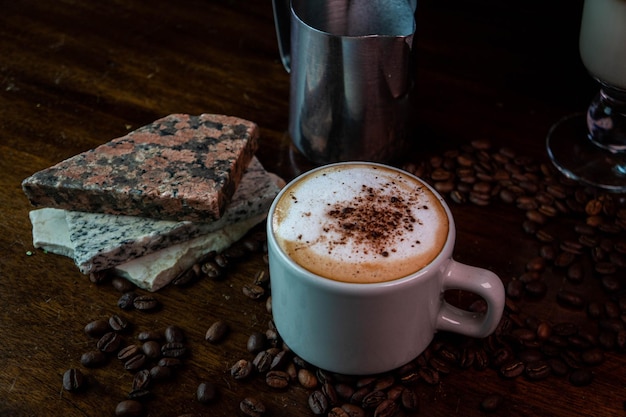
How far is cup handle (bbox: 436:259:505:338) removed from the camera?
0.98 meters

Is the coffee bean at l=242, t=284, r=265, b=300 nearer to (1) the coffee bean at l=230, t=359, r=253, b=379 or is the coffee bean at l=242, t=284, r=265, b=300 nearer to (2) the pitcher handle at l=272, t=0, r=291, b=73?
(1) the coffee bean at l=230, t=359, r=253, b=379

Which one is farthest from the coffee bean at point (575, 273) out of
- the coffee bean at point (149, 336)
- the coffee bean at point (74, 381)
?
the coffee bean at point (74, 381)

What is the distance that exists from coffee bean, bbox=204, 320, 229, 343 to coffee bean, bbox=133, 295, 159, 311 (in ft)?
0.32

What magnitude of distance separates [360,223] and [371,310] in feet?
0.39

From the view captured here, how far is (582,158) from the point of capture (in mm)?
1422

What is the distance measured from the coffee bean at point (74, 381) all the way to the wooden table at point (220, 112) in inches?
0.4

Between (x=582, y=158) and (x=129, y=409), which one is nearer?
(x=129, y=409)

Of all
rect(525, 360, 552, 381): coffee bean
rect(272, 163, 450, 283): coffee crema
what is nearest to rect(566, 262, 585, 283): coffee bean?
rect(525, 360, 552, 381): coffee bean

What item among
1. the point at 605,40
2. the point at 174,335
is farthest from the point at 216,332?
the point at 605,40

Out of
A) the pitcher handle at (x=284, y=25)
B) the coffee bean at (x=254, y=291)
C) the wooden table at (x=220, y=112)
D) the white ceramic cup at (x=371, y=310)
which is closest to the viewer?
the white ceramic cup at (x=371, y=310)

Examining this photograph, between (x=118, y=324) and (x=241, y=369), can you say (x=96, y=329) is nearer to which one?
(x=118, y=324)

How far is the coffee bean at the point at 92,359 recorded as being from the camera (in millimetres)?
1029

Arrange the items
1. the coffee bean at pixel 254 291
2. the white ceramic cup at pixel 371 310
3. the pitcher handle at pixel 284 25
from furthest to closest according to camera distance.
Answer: the pitcher handle at pixel 284 25 < the coffee bean at pixel 254 291 < the white ceramic cup at pixel 371 310

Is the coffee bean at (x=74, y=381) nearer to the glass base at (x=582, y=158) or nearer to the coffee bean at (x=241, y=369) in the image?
the coffee bean at (x=241, y=369)
